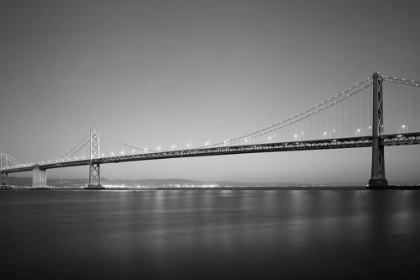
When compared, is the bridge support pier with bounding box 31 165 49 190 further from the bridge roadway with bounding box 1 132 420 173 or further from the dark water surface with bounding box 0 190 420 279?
the dark water surface with bounding box 0 190 420 279

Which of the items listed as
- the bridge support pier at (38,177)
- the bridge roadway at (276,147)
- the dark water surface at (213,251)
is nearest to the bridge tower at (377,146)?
the bridge roadway at (276,147)

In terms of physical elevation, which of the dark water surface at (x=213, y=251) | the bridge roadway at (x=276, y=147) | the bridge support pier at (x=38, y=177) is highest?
the bridge roadway at (x=276, y=147)

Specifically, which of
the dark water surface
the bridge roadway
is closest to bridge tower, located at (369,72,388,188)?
the bridge roadway

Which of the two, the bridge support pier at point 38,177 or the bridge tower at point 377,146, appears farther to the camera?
the bridge support pier at point 38,177

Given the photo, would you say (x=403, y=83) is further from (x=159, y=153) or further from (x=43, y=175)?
(x=43, y=175)

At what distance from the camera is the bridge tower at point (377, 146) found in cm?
3809

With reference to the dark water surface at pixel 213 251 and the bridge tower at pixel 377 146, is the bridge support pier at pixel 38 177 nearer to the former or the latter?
the bridge tower at pixel 377 146

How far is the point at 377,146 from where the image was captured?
38219mm

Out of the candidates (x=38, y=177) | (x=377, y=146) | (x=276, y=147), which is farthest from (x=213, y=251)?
(x=38, y=177)

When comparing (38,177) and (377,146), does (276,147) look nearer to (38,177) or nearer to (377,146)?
(377,146)

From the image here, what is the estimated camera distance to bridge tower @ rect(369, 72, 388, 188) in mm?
38094

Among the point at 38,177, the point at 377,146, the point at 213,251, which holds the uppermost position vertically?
the point at 377,146

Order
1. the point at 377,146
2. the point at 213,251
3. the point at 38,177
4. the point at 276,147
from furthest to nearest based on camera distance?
1. the point at 38,177
2. the point at 276,147
3. the point at 377,146
4. the point at 213,251

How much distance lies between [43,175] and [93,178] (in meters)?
11.8
